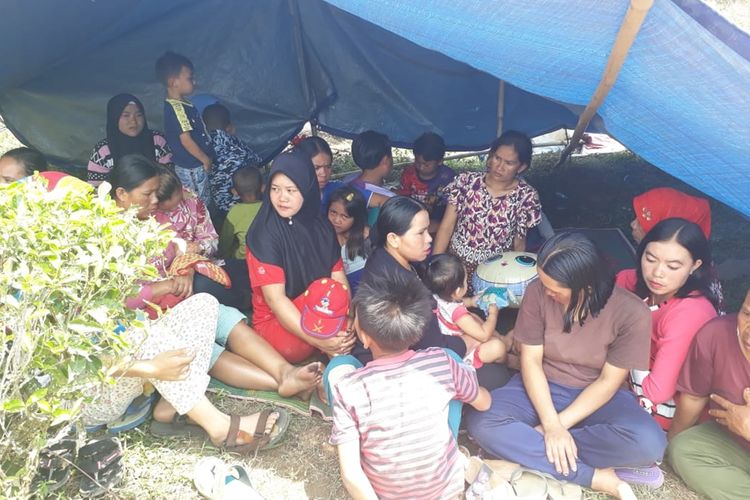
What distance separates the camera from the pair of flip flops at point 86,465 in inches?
75.3

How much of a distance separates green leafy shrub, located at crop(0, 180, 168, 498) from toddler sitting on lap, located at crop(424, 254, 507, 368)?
4.90 ft

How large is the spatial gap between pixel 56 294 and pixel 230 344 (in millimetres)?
1300

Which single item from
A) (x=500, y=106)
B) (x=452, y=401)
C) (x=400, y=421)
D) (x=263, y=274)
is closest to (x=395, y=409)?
(x=400, y=421)

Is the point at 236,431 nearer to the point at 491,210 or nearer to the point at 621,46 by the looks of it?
the point at 491,210

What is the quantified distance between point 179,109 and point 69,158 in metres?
2.22

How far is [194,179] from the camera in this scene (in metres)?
4.24

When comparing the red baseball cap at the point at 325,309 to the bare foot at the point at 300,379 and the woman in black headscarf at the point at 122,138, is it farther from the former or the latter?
the woman in black headscarf at the point at 122,138

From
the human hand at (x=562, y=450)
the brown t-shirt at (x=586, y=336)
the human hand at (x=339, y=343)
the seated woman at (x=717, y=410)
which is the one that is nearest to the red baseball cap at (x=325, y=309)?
the human hand at (x=339, y=343)

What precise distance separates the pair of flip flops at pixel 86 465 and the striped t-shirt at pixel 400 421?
912 millimetres

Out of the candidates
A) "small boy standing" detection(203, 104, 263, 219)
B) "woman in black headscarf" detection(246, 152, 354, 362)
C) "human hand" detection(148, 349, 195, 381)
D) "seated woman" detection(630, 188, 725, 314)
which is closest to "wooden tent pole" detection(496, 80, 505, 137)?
"seated woman" detection(630, 188, 725, 314)

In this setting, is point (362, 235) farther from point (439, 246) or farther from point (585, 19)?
point (585, 19)

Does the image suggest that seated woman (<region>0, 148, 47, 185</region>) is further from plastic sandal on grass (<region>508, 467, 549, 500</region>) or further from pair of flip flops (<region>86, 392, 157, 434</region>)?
plastic sandal on grass (<region>508, 467, 549, 500</region>)

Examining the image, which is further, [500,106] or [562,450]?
[500,106]

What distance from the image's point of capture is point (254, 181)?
12.2 ft
